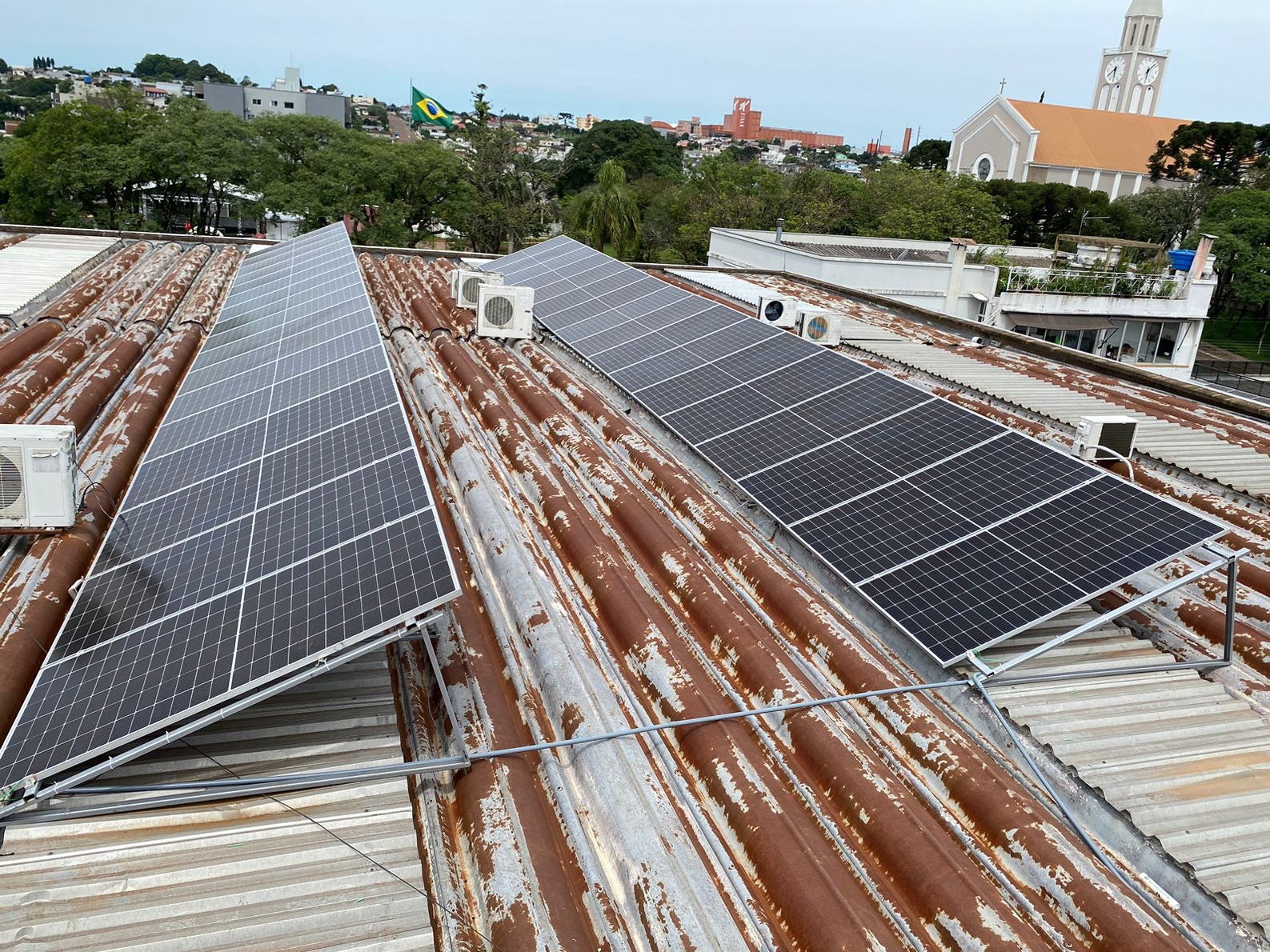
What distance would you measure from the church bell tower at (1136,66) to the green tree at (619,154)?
67719mm

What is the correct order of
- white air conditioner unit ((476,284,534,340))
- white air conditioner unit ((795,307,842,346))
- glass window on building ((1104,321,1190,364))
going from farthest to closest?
1. glass window on building ((1104,321,1190,364))
2. white air conditioner unit ((795,307,842,346))
3. white air conditioner unit ((476,284,534,340))

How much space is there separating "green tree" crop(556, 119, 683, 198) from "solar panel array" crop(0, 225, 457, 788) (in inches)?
4223

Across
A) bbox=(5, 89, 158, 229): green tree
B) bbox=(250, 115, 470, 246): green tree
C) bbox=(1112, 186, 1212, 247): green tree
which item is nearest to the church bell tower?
bbox=(1112, 186, 1212, 247): green tree

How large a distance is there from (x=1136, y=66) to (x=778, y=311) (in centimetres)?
14125

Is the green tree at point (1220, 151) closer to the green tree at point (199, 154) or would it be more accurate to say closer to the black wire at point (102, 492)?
the green tree at point (199, 154)

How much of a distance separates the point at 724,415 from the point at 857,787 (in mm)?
6691

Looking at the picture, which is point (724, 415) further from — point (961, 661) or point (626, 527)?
point (961, 661)

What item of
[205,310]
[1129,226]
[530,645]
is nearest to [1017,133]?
[1129,226]

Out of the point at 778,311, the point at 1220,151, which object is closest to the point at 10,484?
the point at 778,311

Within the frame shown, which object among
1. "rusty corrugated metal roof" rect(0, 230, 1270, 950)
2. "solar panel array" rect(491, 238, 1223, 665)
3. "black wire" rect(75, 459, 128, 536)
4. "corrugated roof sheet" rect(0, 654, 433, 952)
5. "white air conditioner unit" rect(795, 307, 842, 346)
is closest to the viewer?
"corrugated roof sheet" rect(0, 654, 433, 952)

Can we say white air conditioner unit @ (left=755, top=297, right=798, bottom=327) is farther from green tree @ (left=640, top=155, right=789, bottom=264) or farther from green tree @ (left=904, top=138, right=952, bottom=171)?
green tree @ (left=904, top=138, right=952, bottom=171)

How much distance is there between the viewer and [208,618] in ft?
19.1

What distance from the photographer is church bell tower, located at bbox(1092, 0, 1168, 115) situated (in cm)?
12225

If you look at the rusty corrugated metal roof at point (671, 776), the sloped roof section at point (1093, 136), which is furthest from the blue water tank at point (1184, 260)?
the sloped roof section at point (1093, 136)
